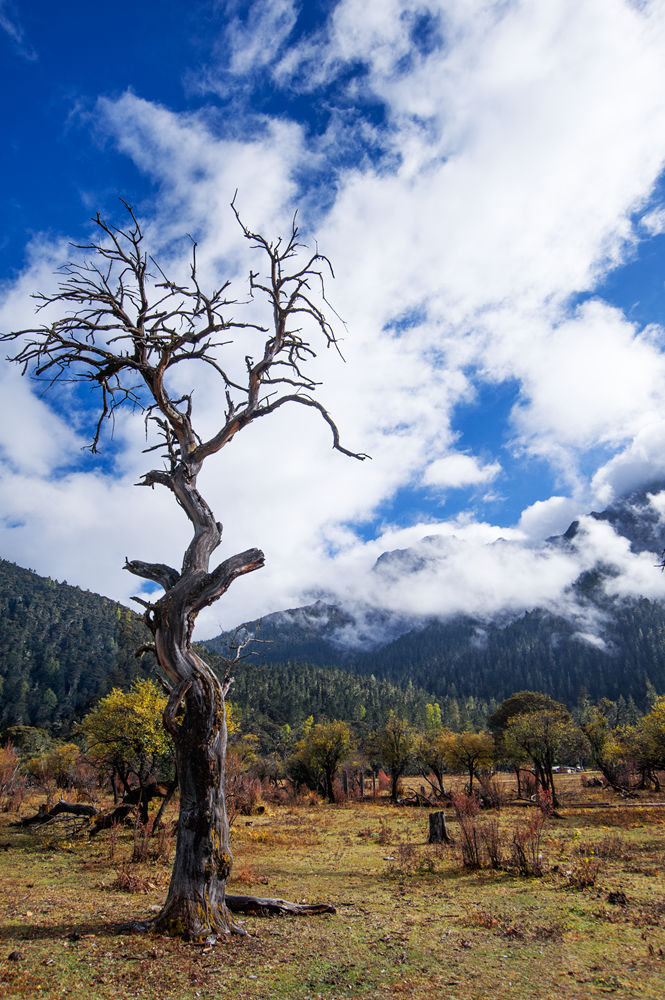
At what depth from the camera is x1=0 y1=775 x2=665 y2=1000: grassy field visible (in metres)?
4.96

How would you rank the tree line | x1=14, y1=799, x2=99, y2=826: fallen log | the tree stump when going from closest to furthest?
the tree stump, x1=14, y1=799, x2=99, y2=826: fallen log, the tree line

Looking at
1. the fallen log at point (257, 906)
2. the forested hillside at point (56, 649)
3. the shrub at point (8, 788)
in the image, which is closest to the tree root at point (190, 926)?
the fallen log at point (257, 906)

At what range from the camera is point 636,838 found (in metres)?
17.1

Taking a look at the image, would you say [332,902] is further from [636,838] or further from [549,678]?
[549,678]

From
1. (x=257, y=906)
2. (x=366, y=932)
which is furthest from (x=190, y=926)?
(x=366, y=932)

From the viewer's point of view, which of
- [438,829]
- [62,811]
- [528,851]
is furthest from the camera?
[62,811]

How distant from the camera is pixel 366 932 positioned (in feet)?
22.9

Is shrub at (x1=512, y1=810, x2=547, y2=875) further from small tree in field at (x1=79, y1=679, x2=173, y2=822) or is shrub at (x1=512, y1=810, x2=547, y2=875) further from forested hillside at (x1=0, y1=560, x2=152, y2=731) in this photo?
forested hillside at (x1=0, y1=560, x2=152, y2=731)

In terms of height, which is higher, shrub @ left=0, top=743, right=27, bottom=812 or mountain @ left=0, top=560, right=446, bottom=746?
mountain @ left=0, top=560, right=446, bottom=746

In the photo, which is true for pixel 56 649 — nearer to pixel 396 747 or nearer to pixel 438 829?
pixel 396 747

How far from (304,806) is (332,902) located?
102 feet

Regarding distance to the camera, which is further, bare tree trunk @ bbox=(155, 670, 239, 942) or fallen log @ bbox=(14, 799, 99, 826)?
fallen log @ bbox=(14, 799, 99, 826)

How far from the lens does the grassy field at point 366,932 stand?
16.3 feet

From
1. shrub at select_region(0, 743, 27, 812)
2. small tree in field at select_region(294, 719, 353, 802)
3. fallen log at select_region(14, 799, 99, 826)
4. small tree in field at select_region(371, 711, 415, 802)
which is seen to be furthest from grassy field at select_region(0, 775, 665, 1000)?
small tree in field at select_region(371, 711, 415, 802)
